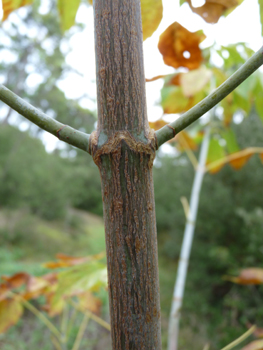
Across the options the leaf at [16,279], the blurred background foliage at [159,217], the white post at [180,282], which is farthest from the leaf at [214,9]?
the blurred background foliage at [159,217]

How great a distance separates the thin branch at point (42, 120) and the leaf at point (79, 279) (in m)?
0.46

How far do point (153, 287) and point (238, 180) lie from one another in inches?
174

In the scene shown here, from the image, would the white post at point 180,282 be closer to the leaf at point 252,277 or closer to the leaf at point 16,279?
the leaf at point 252,277

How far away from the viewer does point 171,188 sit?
235 inches

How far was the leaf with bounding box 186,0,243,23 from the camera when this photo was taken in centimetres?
42

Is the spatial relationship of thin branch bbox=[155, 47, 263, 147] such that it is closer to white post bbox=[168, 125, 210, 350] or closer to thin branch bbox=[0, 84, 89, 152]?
thin branch bbox=[0, 84, 89, 152]

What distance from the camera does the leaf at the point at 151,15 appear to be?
40 centimetres

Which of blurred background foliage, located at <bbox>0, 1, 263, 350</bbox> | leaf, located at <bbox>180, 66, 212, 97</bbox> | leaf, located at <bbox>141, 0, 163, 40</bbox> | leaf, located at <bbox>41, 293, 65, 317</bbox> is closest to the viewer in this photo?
leaf, located at <bbox>141, 0, 163, 40</bbox>

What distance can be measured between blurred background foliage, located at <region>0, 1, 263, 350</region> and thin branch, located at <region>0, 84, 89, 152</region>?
3292 millimetres

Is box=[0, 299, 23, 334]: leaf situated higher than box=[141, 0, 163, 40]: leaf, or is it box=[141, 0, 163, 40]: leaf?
box=[141, 0, 163, 40]: leaf

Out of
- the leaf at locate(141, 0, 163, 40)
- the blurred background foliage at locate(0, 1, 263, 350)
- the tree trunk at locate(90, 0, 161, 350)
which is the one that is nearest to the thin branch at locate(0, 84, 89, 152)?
the tree trunk at locate(90, 0, 161, 350)

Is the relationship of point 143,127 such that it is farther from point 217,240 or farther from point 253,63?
point 217,240

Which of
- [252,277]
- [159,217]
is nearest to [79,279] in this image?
[252,277]

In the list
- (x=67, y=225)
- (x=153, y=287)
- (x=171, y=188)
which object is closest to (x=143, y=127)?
(x=153, y=287)
